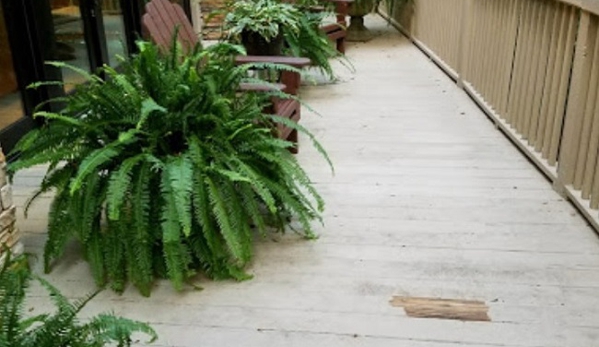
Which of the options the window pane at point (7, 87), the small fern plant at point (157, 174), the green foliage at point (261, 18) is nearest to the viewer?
the small fern plant at point (157, 174)

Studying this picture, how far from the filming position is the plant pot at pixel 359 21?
6.88m

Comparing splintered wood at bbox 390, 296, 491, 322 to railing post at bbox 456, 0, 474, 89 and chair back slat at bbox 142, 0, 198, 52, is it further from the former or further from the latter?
railing post at bbox 456, 0, 474, 89

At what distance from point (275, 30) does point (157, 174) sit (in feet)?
7.40

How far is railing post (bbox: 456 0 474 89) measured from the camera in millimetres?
4672

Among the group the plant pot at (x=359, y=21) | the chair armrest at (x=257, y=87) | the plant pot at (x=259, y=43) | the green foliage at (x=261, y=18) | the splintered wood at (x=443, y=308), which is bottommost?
the splintered wood at (x=443, y=308)

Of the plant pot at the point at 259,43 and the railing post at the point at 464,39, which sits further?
the railing post at the point at 464,39

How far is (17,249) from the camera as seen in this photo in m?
2.33

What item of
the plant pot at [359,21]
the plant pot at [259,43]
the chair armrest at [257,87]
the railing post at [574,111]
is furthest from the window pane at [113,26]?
the railing post at [574,111]

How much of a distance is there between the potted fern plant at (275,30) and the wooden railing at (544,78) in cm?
118

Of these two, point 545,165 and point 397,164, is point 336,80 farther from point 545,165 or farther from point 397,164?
point 545,165

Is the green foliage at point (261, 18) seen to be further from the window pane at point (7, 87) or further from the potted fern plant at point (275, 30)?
the window pane at point (7, 87)

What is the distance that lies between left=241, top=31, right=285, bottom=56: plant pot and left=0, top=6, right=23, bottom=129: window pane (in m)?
1.52

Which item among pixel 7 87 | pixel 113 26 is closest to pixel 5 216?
pixel 7 87

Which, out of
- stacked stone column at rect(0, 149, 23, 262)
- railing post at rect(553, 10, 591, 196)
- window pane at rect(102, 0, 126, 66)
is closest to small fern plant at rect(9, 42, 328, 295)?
stacked stone column at rect(0, 149, 23, 262)
